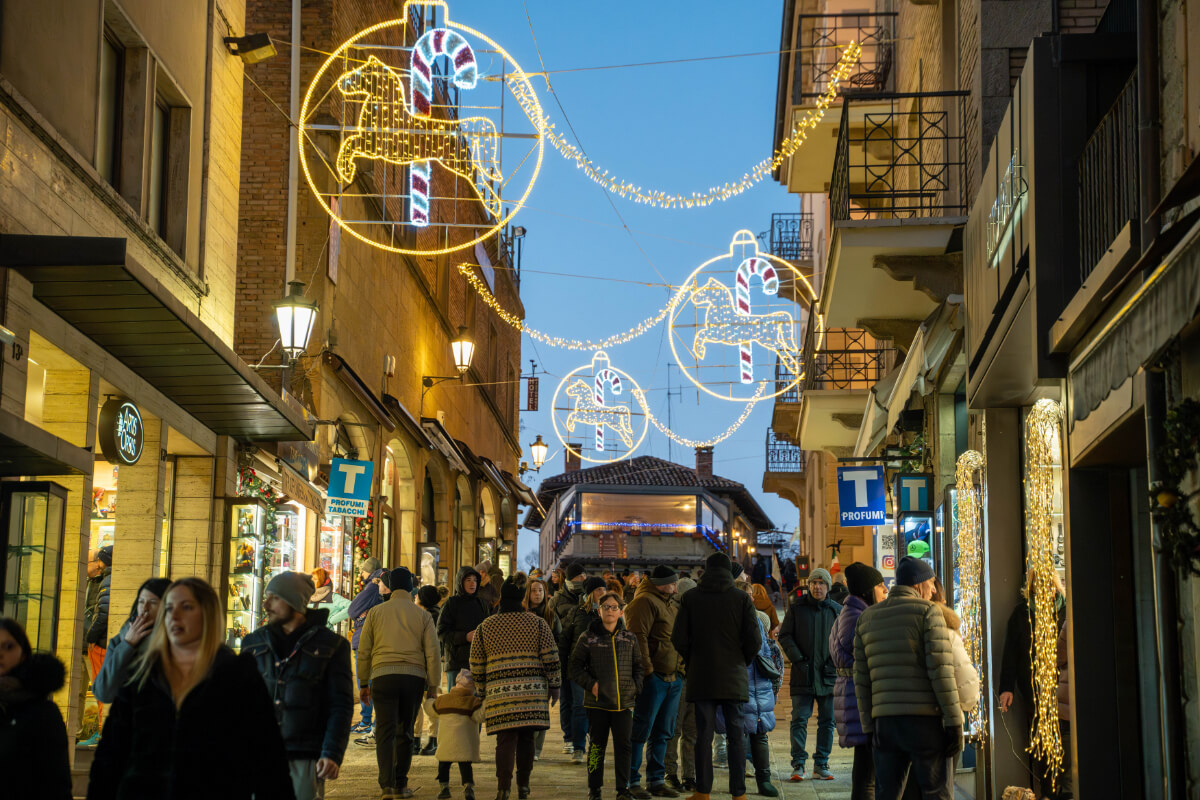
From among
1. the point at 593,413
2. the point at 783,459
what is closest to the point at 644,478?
the point at 783,459

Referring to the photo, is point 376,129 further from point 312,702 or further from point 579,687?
point 312,702

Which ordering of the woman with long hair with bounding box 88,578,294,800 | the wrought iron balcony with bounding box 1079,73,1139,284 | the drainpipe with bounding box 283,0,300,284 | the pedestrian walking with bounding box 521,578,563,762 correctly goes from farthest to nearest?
1. the drainpipe with bounding box 283,0,300,284
2. the pedestrian walking with bounding box 521,578,563,762
3. the wrought iron balcony with bounding box 1079,73,1139,284
4. the woman with long hair with bounding box 88,578,294,800

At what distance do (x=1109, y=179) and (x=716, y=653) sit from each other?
4.66 m

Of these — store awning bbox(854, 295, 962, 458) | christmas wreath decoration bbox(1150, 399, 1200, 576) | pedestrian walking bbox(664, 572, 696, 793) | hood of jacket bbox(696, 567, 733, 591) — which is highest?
store awning bbox(854, 295, 962, 458)

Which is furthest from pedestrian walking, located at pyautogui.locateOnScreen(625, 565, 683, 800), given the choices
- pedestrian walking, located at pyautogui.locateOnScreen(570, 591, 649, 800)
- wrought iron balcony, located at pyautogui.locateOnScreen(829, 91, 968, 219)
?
wrought iron balcony, located at pyautogui.locateOnScreen(829, 91, 968, 219)

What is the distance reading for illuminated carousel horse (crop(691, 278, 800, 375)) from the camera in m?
23.4

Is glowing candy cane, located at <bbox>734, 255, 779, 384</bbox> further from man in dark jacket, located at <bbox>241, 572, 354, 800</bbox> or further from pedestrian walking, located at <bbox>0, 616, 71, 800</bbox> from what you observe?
pedestrian walking, located at <bbox>0, 616, 71, 800</bbox>

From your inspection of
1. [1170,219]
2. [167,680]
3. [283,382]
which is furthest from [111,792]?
[283,382]

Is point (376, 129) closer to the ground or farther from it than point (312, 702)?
farther from it

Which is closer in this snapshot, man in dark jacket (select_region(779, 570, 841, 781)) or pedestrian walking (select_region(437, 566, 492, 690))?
man in dark jacket (select_region(779, 570, 841, 781))

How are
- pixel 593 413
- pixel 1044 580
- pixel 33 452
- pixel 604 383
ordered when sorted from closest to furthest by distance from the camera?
pixel 33 452, pixel 1044 580, pixel 604 383, pixel 593 413

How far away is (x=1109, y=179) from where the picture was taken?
878 cm

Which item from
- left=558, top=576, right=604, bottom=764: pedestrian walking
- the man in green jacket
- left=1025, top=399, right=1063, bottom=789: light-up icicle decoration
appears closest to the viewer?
the man in green jacket

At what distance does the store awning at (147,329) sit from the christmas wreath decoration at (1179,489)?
6358 mm
